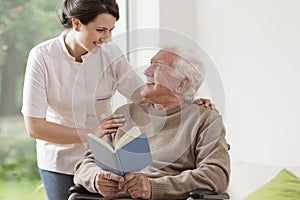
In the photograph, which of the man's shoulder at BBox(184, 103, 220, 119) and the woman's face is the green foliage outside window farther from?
the man's shoulder at BBox(184, 103, 220, 119)

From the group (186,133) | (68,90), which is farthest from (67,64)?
(186,133)

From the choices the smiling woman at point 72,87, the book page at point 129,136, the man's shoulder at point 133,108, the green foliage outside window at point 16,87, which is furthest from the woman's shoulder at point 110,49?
the green foliage outside window at point 16,87

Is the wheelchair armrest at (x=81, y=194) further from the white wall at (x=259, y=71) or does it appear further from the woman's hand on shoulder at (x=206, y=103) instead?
the white wall at (x=259, y=71)

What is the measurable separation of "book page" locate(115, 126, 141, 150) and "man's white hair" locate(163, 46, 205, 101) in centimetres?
22

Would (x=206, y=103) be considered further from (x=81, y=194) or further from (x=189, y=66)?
(x=81, y=194)

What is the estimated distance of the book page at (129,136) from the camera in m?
2.43

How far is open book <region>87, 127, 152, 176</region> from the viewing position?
7.57ft

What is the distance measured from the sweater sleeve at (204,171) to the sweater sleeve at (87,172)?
228 millimetres

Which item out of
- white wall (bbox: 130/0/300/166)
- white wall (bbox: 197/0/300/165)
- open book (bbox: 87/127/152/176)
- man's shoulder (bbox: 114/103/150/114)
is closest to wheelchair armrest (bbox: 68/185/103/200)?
open book (bbox: 87/127/152/176)

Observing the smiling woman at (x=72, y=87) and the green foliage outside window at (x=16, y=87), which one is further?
the green foliage outside window at (x=16, y=87)

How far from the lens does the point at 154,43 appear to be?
2604 millimetres

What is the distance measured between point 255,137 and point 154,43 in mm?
1099

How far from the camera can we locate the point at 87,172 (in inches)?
102

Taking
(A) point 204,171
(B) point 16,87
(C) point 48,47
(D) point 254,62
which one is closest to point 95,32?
(C) point 48,47
